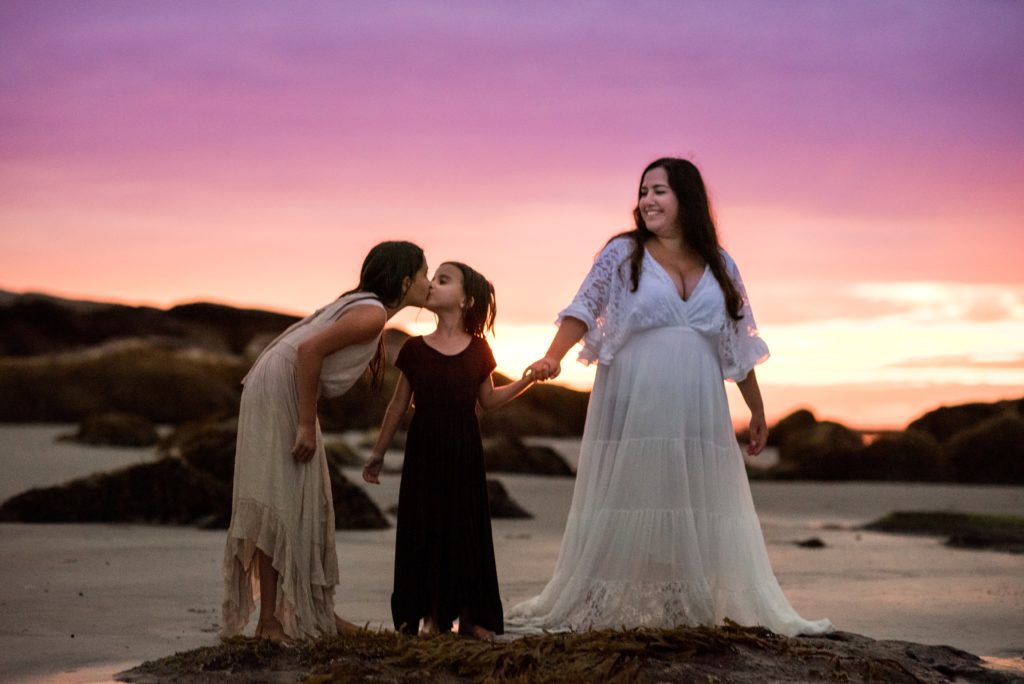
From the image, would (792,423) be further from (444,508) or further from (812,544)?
(444,508)

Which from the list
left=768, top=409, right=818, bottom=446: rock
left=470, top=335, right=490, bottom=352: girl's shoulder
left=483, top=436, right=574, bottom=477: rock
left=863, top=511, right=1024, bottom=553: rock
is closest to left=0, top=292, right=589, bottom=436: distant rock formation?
left=483, top=436, right=574, bottom=477: rock

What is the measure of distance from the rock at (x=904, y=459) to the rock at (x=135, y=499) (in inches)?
400

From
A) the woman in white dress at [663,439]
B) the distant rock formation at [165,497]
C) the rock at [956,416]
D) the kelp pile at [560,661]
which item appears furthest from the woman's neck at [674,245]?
the rock at [956,416]

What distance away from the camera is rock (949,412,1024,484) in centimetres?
1795

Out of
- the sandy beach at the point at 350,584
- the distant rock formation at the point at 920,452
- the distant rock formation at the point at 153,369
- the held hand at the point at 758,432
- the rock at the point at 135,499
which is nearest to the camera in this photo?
the sandy beach at the point at 350,584

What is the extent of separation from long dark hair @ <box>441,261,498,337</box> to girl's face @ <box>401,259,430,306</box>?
183 millimetres

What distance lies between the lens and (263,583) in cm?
611

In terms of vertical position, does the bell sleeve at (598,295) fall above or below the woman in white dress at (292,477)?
above

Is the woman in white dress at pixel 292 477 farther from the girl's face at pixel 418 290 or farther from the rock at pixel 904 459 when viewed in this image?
the rock at pixel 904 459

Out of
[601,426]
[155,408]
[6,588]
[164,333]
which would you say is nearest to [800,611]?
[601,426]

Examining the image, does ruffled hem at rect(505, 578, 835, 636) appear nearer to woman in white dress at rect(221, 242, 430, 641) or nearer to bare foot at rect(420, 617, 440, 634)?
bare foot at rect(420, 617, 440, 634)

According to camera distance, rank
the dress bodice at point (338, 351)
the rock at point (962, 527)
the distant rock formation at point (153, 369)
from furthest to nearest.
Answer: the distant rock formation at point (153, 369) → the rock at point (962, 527) → the dress bodice at point (338, 351)

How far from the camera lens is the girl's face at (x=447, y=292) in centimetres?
646

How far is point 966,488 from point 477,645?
1354 cm
